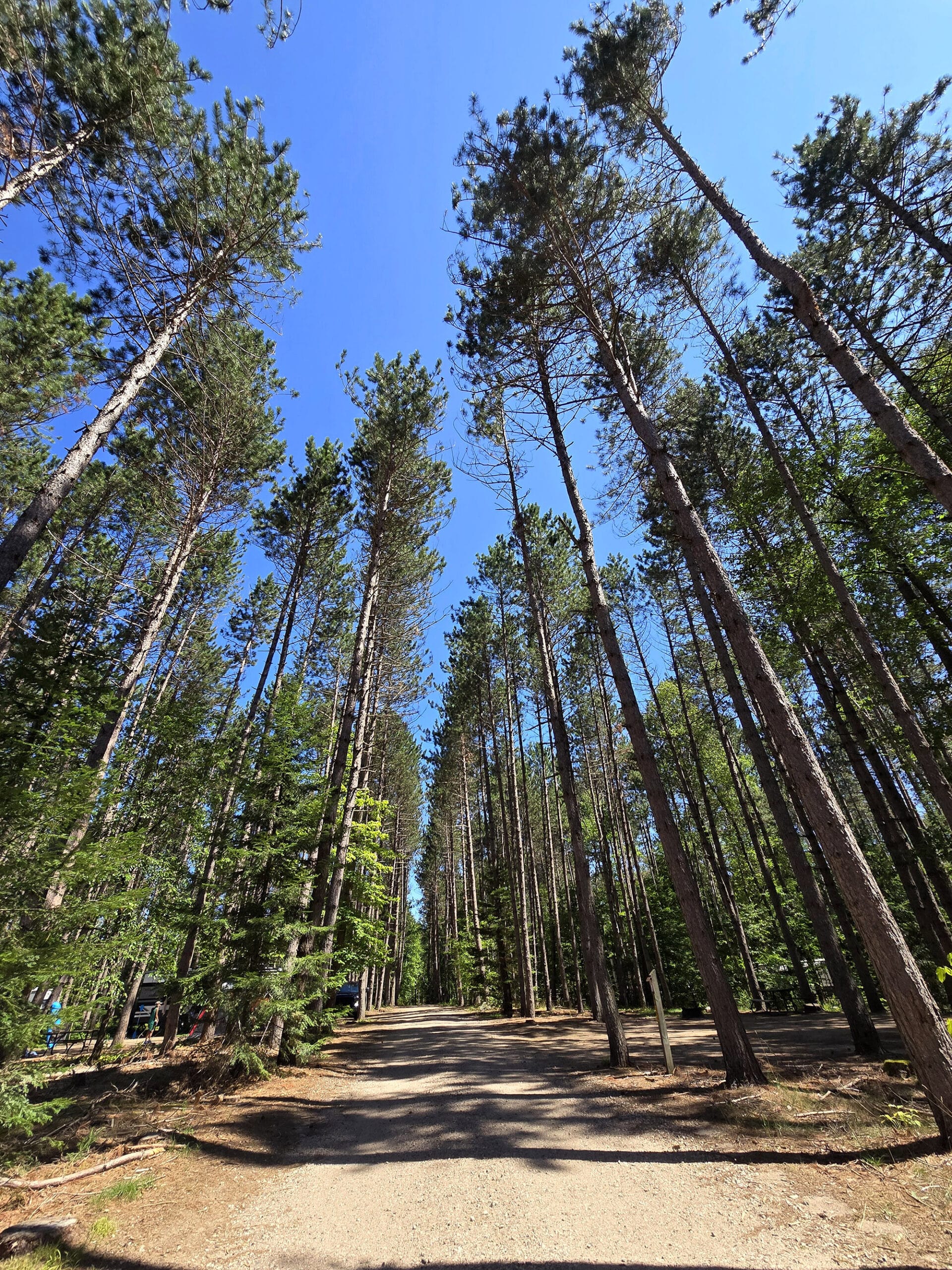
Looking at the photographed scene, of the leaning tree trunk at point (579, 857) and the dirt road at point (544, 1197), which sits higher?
the leaning tree trunk at point (579, 857)

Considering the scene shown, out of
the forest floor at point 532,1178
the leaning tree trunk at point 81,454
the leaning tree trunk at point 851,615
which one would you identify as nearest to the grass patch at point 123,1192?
the forest floor at point 532,1178

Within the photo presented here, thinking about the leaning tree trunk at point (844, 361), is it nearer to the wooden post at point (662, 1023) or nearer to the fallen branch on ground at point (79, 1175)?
the wooden post at point (662, 1023)

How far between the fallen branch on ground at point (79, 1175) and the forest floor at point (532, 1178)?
0.08 metres

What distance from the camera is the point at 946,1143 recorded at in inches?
152

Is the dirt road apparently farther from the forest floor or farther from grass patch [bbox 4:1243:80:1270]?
grass patch [bbox 4:1243:80:1270]

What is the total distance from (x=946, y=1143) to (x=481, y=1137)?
3.97 m

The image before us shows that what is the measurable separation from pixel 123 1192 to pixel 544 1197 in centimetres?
342

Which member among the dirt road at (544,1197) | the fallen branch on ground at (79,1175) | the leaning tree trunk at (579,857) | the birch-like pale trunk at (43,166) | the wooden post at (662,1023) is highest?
the birch-like pale trunk at (43,166)

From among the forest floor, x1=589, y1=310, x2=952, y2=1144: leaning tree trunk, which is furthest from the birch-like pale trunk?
the forest floor

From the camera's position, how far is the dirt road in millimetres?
3098

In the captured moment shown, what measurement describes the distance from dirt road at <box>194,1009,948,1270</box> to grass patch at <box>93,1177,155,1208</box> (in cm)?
96

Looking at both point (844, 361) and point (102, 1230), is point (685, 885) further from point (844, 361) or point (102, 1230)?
point (844, 361)

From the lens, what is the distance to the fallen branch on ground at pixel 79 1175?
4.09 m

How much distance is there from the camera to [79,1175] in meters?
4.36
